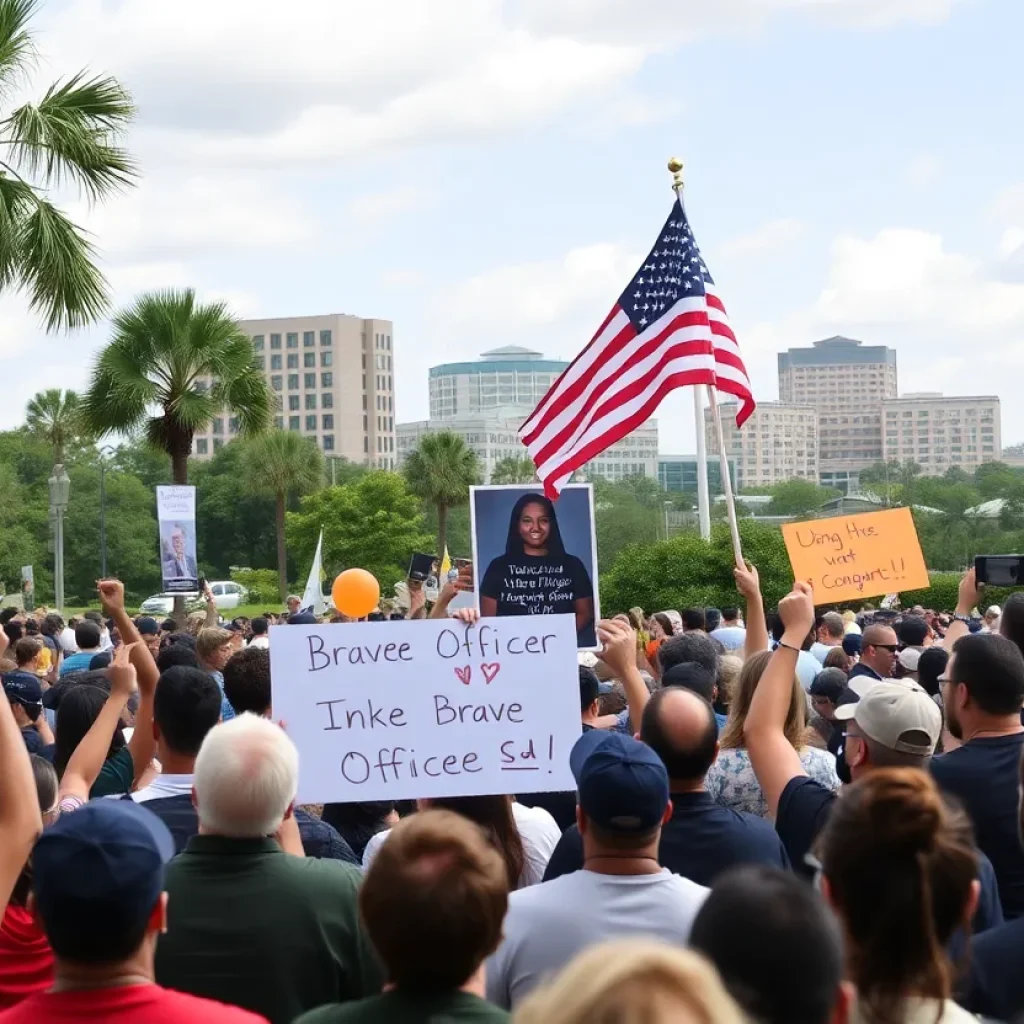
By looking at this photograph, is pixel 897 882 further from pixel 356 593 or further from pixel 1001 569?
pixel 356 593

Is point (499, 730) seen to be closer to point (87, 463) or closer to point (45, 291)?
point (45, 291)

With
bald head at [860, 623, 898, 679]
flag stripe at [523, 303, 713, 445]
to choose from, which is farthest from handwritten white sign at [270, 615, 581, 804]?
bald head at [860, 623, 898, 679]

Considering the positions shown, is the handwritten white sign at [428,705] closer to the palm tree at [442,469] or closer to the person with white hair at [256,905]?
the person with white hair at [256,905]

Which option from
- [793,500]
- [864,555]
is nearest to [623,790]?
[864,555]

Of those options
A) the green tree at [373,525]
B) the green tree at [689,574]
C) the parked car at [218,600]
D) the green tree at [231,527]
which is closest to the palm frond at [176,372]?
the green tree at [689,574]

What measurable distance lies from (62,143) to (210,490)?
91898mm

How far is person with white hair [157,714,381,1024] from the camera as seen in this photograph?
368 cm

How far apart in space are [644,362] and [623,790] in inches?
200

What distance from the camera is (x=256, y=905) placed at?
3721 millimetres

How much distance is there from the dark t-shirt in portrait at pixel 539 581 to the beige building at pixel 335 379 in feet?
556

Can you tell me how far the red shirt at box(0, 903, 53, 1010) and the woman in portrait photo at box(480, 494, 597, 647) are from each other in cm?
351

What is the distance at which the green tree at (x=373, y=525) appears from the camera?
71375 mm

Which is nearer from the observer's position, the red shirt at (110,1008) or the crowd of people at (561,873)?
the crowd of people at (561,873)

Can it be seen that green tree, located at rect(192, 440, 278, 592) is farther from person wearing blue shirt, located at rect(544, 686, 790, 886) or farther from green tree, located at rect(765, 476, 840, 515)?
person wearing blue shirt, located at rect(544, 686, 790, 886)
